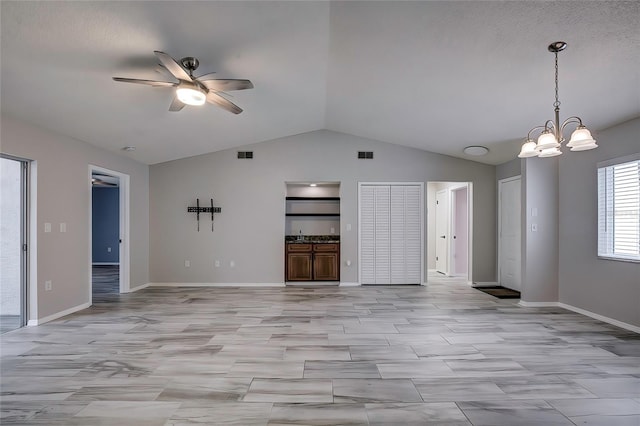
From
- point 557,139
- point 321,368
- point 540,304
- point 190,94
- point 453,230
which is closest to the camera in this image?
point 557,139

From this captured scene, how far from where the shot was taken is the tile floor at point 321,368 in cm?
227

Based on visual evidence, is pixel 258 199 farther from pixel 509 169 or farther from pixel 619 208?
pixel 619 208

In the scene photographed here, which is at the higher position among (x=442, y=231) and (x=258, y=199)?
(x=258, y=199)

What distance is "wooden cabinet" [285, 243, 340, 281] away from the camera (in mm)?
6691

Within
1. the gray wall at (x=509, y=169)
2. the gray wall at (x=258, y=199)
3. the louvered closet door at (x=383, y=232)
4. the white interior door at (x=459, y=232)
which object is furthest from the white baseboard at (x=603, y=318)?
the louvered closet door at (x=383, y=232)

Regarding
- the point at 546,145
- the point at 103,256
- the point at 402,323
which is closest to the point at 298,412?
the point at 402,323

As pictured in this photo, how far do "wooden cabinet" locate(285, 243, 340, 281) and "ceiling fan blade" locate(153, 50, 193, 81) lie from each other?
4.28 meters

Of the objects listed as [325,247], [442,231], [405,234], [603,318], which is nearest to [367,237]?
[405,234]

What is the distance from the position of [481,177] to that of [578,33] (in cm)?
439

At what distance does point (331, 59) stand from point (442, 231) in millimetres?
5716

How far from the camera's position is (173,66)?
265 cm

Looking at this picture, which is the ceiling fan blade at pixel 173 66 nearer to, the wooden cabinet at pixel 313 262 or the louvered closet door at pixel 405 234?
the wooden cabinet at pixel 313 262

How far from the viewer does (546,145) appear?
9.13ft

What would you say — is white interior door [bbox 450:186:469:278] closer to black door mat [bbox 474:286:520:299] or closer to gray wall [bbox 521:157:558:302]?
black door mat [bbox 474:286:520:299]
